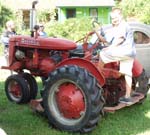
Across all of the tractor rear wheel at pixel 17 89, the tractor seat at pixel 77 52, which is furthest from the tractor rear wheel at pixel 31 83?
the tractor seat at pixel 77 52

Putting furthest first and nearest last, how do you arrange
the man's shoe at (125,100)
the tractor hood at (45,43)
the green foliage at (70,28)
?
the green foliage at (70,28) → the tractor hood at (45,43) → the man's shoe at (125,100)

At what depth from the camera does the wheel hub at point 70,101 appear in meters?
7.01

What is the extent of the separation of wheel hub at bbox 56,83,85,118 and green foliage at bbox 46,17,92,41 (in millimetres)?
17236

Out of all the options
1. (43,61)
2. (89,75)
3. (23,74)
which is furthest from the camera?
(23,74)

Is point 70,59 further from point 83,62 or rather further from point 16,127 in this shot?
point 16,127

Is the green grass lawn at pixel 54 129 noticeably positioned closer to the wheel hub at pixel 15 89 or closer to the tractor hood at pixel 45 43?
the wheel hub at pixel 15 89

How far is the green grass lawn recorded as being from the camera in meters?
7.14

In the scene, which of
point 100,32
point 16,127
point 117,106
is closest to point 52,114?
point 16,127

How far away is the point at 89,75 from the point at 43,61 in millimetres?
1732

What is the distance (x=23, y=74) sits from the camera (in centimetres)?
909

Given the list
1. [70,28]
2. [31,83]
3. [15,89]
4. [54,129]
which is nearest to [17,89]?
[15,89]

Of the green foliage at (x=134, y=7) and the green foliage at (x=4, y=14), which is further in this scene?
the green foliage at (x=134, y=7)

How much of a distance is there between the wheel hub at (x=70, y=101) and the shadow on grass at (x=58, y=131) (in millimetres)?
342

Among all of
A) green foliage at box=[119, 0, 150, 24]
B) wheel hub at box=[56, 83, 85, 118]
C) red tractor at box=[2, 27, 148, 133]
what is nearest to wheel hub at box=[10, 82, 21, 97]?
red tractor at box=[2, 27, 148, 133]
